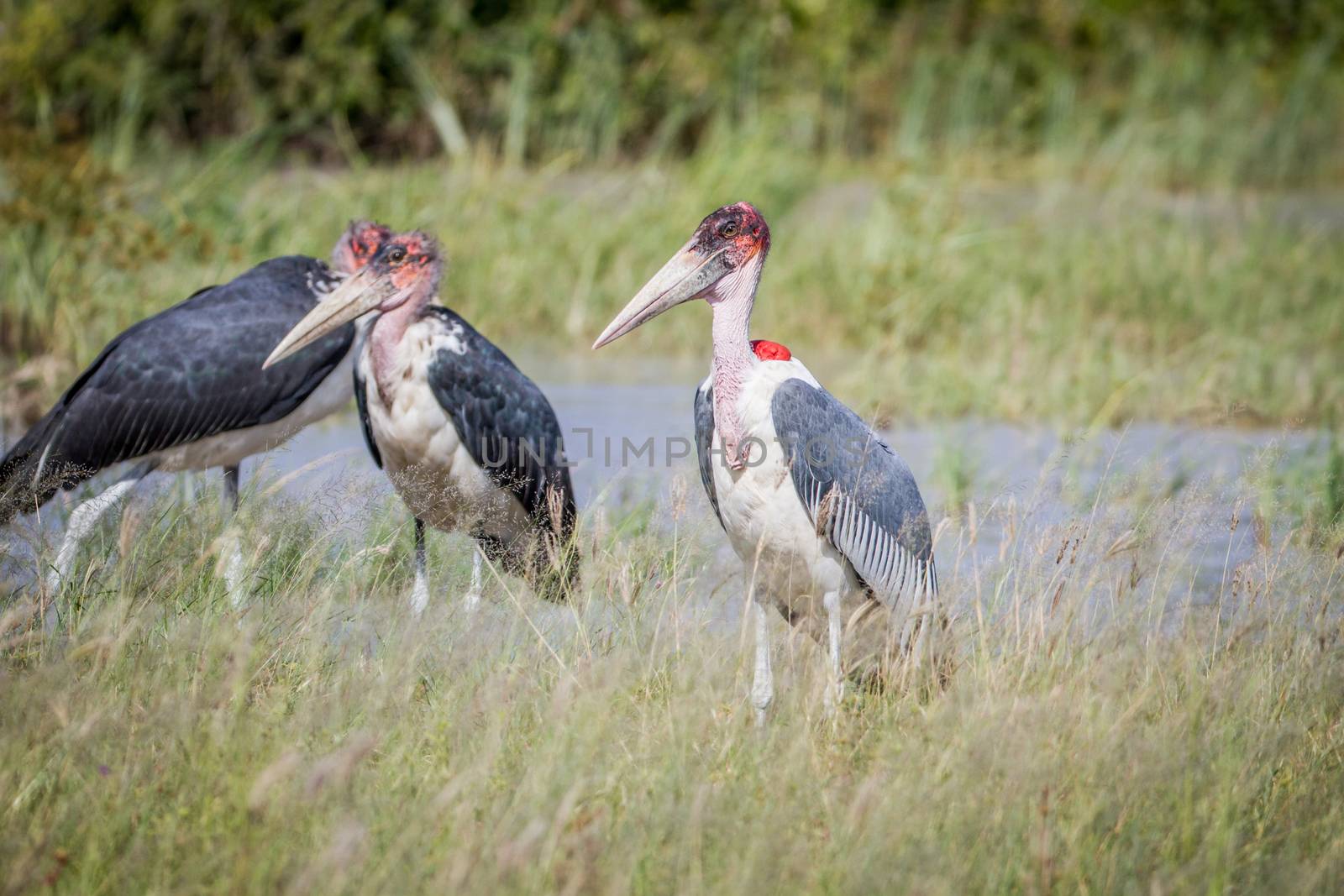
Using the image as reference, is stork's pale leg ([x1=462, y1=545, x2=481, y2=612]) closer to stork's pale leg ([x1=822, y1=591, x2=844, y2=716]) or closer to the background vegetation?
stork's pale leg ([x1=822, y1=591, x2=844, y2=716])

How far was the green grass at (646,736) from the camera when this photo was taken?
2467mm

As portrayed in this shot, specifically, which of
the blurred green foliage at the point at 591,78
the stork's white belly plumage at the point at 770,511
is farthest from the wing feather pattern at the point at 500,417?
the blurred green foliage at the point at 591,78

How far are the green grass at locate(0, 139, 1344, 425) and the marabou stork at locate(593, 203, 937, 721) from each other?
9.22ft

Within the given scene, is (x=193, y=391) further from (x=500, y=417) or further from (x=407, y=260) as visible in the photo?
(x=500, y=417)

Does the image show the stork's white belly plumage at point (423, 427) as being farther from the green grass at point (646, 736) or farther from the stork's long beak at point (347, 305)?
the green grass at point (646, 736)

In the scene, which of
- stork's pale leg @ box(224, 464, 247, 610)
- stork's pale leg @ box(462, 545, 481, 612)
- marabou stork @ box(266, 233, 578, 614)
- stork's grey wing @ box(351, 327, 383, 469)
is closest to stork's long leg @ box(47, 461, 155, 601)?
stork's pale leg @ box(224, 464, 247, 610)

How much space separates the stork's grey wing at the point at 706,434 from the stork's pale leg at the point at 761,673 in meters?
0.38

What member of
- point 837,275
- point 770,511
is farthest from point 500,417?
point 837,275

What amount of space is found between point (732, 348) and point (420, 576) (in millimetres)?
905

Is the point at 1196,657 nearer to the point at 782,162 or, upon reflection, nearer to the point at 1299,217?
the point at 782,162

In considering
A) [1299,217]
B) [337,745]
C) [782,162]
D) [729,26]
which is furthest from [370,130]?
[337,745]

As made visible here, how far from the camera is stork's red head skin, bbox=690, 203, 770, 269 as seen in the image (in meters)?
3.88

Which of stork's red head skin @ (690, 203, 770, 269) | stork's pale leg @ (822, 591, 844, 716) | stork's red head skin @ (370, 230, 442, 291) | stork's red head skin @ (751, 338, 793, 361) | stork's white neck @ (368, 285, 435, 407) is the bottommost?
stork's pale leg @ (822, 591, 844, 716)

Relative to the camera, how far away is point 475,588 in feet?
12.1
